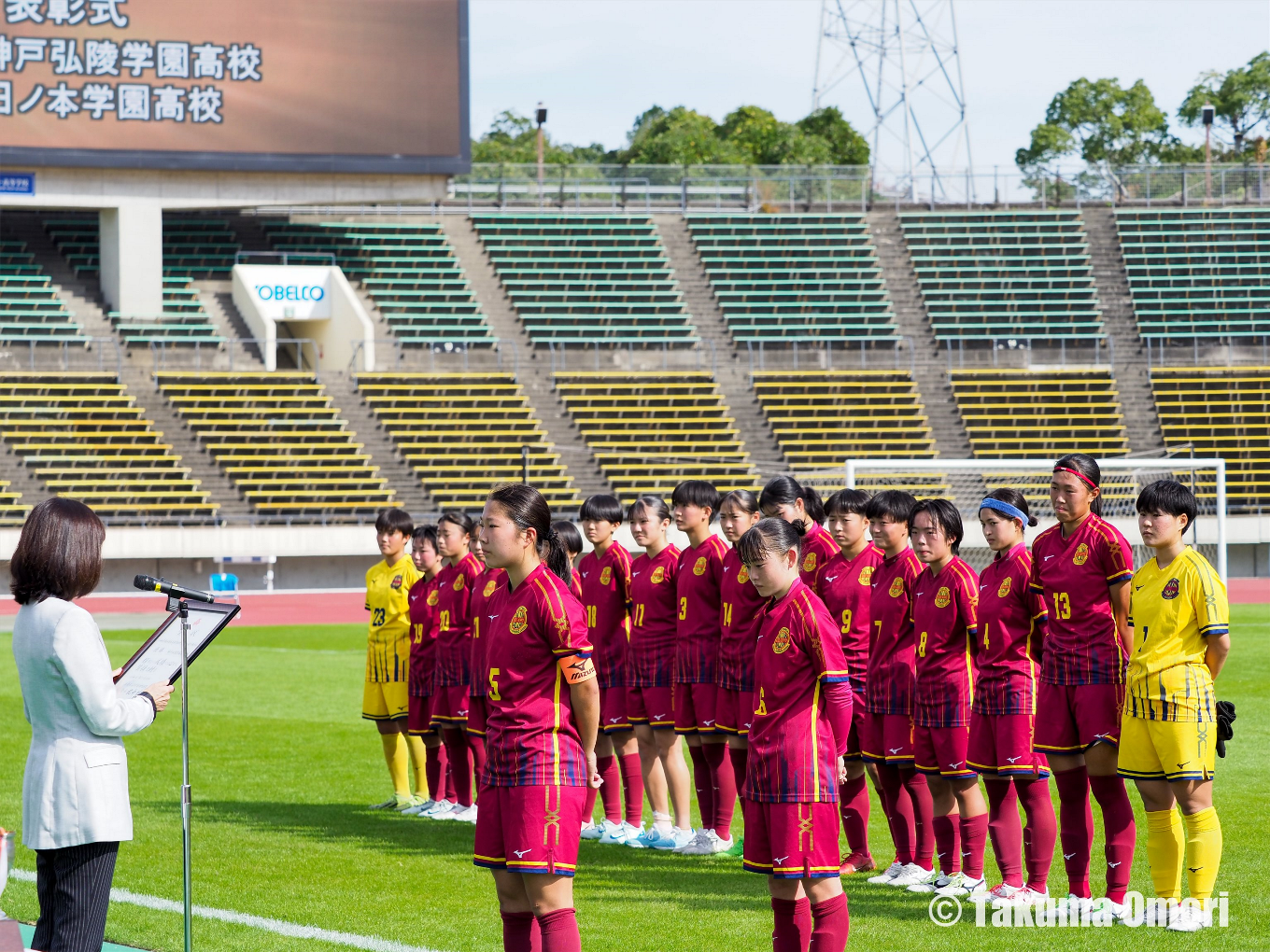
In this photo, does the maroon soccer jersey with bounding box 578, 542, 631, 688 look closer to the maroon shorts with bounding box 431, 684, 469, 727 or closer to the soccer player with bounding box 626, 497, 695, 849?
the soccer player with bounding box 626, 497, 695, 849

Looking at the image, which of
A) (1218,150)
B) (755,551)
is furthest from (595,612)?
(1218,150)

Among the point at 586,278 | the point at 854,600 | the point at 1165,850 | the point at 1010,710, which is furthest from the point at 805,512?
the point at 586,278

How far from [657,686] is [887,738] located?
175 cm

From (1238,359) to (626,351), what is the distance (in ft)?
52.6

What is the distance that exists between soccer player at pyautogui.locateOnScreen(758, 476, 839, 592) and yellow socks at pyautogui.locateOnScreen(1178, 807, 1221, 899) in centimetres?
249

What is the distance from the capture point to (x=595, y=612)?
9.72 meters

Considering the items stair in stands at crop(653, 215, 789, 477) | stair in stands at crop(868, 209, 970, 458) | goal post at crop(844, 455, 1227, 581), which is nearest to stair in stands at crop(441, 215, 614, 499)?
stair in stands at crop(653, 215, 789, 477)

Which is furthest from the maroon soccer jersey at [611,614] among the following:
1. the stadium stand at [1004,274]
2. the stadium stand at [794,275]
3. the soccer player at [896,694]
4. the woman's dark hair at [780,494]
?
the stadium stand at [1004,274]

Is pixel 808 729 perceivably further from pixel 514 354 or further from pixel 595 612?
pixel 514 354

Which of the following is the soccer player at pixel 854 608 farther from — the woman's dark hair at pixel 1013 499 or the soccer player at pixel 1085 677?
the soccer player at pixel 1085 677

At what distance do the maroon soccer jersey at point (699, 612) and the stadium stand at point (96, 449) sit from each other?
23.1 m

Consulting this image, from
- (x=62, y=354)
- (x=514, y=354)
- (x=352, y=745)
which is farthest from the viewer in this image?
(x=514, y=354)

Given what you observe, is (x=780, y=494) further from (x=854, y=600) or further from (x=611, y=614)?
(x=611, y=614)

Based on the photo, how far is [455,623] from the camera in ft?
33.6
